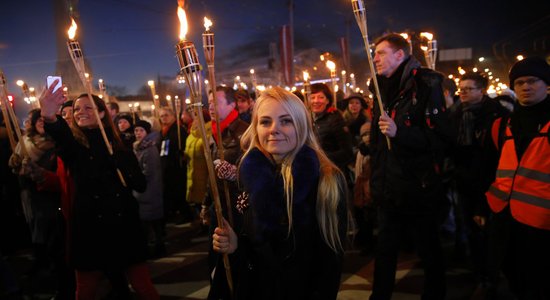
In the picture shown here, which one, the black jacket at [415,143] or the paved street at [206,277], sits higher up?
the black jacket at [415,143]

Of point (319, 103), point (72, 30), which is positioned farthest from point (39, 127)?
point (319, 103)

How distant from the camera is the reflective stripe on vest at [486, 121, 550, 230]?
3068 millimetres

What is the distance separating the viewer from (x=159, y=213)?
20.3 ft

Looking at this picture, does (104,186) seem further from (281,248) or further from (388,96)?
(388,96)

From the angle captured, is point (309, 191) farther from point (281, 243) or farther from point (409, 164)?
point (409, 164)

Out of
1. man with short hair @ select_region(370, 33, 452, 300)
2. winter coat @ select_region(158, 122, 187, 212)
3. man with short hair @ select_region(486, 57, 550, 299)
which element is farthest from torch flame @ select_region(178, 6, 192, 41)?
winter coat @ select_region(158, 122, 187, 212)

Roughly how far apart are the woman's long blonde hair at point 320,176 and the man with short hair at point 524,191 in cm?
182

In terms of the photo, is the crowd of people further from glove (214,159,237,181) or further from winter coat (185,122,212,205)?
winter coat (185,122,212,205)

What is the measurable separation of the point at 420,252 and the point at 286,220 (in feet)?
6.65

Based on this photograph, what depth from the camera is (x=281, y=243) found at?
2.20 meters

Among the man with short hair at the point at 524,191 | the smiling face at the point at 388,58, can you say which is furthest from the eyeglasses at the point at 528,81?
the smiling face at the point at 388,58

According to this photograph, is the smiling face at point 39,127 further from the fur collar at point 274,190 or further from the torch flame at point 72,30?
the fur collar at point 274,190

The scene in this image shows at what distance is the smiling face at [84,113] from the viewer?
356 cm

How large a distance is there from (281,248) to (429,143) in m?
1.97
